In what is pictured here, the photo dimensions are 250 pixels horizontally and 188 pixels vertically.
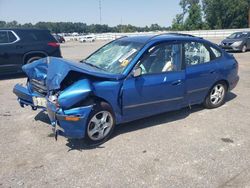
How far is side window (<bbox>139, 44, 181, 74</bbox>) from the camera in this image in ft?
15.5

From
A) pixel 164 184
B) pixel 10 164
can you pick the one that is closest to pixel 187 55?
pixel 164 184

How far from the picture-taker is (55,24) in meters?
89.6

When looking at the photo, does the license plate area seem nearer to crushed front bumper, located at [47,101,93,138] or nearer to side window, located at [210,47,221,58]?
crushed front bumper, located at [47,101,93,138]

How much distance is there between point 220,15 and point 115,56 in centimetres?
5778

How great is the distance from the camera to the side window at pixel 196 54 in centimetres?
529

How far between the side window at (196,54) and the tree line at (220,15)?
183 ft

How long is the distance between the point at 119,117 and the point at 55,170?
1.34 metres

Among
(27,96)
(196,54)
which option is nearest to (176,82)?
(196,54)

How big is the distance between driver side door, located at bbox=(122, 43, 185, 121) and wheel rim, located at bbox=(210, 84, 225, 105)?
3.66 feet

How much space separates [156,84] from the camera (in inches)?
184

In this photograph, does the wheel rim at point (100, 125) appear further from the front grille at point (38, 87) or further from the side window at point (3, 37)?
the side window at point (3, 37)

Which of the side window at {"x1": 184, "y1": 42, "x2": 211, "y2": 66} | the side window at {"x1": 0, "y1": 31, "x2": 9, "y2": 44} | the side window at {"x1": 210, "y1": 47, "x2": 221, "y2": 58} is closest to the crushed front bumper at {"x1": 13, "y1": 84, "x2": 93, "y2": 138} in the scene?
the side window at {"x1": 184, "y1": 42, "x2": 211, "y2": 66}

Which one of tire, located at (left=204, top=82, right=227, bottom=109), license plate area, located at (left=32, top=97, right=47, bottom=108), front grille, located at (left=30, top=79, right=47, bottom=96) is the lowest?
tire, located at (left=204, top=82, right=227, bottom=109)

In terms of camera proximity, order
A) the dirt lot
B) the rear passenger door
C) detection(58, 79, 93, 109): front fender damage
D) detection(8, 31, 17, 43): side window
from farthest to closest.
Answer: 1. detection(8, 31, 17, 43): side window
2. the rear passenger door
3. detection(58, 79, 93, 109): front fender damage
4. the dirt lot
